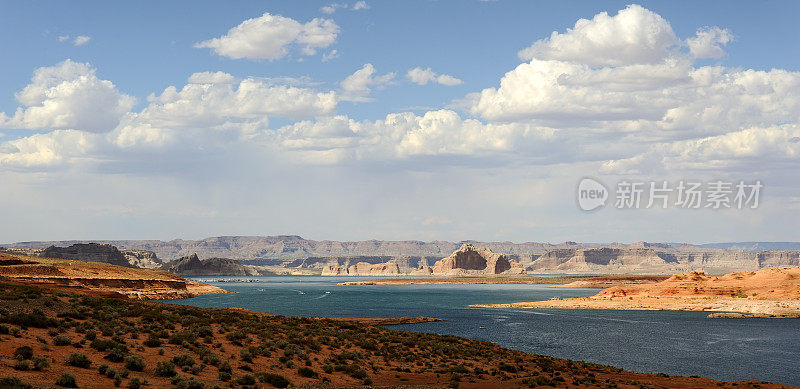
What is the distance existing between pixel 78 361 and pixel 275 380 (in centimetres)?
1039

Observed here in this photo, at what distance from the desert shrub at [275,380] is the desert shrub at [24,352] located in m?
11.9

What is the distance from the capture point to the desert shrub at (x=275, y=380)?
37213 millimetres

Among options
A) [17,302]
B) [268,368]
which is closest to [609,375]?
[268,368]

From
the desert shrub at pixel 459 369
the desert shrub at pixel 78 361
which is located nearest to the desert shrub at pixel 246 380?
the desert shrub at pixel 78 361

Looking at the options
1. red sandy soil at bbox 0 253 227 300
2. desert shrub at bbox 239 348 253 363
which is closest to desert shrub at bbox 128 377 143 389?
desert shrub at bbox 239 348 253 363

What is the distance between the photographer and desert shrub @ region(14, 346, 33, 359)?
108 ft

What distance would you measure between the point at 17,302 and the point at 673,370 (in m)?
55.7

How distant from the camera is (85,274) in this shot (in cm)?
14000

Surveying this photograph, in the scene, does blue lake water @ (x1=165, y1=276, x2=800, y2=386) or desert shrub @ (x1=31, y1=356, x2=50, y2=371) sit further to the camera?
blue lake water @ (x1=165, y1=276, x2=800, y2=386)

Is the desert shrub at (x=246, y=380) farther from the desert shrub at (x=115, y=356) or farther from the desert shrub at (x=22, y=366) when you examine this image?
the desert shrub at (x=22, y=366)

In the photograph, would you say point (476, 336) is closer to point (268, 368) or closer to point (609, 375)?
point (609, 375)

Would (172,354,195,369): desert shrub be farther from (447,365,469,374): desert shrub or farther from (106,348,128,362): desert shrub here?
(447,365,469,374): desert shrub

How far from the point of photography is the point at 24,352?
33.2 metres

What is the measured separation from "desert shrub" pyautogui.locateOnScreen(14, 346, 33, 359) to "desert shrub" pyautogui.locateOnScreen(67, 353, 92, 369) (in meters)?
1.88
